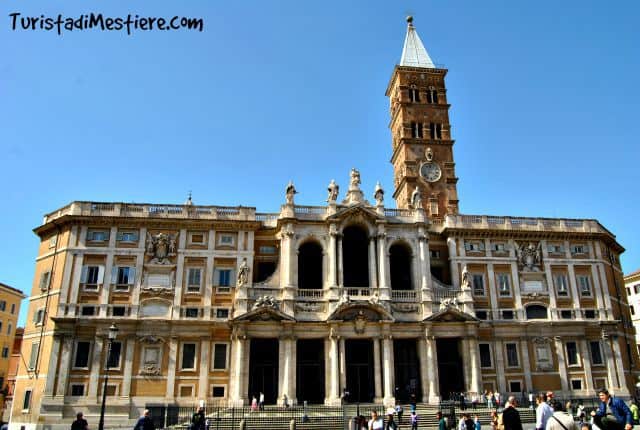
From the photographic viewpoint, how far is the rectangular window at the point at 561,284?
1822 inches

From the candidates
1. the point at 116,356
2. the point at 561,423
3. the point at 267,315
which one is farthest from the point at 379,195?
the point at 561,423

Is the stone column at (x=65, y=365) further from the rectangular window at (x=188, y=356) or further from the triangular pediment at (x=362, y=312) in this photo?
the triangular pediment at (x=362, y=312)

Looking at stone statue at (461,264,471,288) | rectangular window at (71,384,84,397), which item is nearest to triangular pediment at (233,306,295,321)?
rectangular window at (71,384,84,397)

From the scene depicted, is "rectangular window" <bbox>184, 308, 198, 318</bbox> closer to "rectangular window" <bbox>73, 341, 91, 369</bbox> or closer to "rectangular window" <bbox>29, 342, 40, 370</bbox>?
"rectangular window" <bbox>73, 341, 91, 369</bbox>

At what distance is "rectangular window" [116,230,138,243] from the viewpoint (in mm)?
43219

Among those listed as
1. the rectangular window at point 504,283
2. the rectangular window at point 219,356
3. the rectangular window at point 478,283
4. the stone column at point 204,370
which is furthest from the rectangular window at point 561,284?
the stone column at point 204,370

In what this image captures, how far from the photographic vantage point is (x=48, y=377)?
126 feet

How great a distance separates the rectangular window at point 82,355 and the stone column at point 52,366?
4.30ft

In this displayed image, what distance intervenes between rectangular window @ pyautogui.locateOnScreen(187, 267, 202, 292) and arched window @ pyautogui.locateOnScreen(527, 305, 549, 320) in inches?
1112

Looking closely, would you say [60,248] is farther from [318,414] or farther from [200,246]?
[318,414]

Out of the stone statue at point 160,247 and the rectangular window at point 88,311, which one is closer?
the rectangular window at point 88,311

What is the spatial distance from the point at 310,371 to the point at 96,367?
16.3 meters

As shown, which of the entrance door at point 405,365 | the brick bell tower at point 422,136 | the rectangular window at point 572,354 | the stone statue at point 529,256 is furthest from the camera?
the brick bell tower at point 422,136

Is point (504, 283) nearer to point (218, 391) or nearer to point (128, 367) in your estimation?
point (218, 391)
